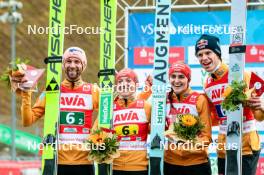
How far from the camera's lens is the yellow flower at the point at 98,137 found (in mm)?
8680

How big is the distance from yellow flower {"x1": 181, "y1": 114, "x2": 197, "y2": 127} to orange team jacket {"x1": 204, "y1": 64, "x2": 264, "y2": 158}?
430mm

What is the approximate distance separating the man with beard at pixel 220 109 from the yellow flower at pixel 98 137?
4.08 ft

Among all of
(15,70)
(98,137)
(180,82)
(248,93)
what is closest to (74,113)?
(98,137)

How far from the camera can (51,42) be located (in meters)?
9.22

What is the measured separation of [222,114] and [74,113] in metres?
1.65

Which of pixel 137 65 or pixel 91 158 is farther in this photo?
pixel 137 65

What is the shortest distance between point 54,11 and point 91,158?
5.95 ft

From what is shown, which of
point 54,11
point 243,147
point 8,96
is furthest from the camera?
point 8,96

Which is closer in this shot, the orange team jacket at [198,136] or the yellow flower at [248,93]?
the yellow flower at [248,93]

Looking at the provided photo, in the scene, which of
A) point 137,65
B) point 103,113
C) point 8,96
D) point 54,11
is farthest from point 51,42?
point 8,96

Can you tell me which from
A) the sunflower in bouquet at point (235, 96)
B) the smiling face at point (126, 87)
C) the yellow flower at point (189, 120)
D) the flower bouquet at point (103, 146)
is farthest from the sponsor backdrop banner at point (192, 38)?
the sunflower in bouquet at point (235, 96)

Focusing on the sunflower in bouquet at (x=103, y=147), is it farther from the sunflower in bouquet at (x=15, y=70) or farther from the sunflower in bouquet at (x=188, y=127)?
the sunflower in bouquet at (x=15, y=70)

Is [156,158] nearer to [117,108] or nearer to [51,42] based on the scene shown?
[117,108]

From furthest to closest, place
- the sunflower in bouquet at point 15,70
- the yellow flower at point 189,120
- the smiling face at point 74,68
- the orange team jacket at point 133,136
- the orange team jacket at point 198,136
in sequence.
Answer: the smiling face at point 74,68
the orange team jacket at point 133,136
the sunflower in bouquet at point 15,70
the orange team jacket at point 198,136
the yellow flower at point 189,120
